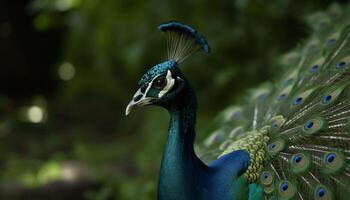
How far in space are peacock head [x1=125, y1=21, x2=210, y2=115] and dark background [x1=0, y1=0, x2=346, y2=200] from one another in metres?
1.40

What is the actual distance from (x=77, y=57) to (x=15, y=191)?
281 centimetres

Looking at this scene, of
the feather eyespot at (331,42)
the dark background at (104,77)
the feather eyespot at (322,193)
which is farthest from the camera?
the dark background at (104,77)

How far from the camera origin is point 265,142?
2400 mm

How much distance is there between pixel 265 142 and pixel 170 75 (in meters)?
0.53

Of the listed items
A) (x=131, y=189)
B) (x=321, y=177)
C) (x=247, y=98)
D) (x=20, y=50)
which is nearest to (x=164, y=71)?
(x=321, y=177)

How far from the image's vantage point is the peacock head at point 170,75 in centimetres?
204

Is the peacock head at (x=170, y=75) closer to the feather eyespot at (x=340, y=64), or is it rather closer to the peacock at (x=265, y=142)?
the peacock at (x=265, y=142)

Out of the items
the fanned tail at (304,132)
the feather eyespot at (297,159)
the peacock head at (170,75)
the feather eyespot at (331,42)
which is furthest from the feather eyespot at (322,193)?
the feather eyespot at (331,42)

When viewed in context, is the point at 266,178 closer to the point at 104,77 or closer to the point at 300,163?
the point at 300,163

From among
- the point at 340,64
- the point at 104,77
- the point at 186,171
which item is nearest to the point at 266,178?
the point at 186,171

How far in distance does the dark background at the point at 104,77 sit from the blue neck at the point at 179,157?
1.50 meters

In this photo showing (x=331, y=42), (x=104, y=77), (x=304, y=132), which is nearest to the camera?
(x=304, y=132)

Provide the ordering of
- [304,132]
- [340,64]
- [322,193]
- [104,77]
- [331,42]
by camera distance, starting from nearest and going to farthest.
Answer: [322,193]
[304,132]
[340,64]
[331,42]
[104,77]

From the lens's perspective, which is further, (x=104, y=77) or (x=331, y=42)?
(x=104, y=77)
